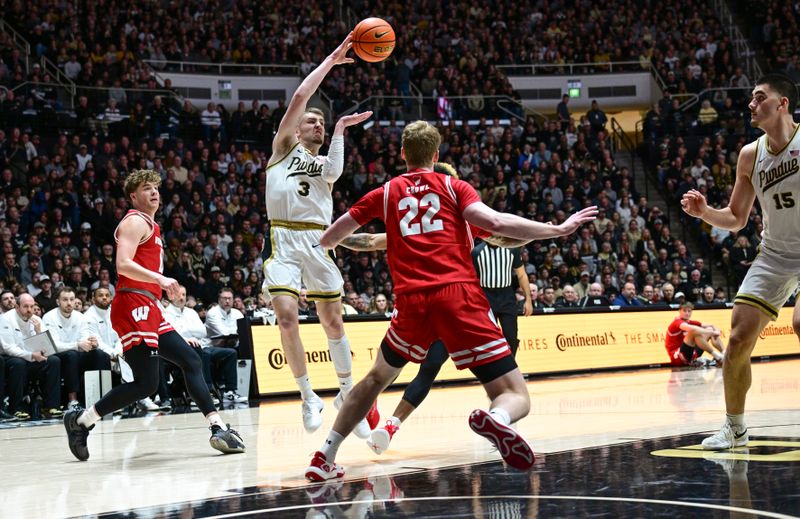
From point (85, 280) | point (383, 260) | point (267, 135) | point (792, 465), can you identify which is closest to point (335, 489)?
point (792, 465)

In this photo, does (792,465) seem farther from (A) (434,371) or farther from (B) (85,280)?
(B) (85,280)

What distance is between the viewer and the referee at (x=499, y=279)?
844 cm

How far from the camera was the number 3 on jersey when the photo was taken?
16.0 feet

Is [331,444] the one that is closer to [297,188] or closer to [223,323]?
[297,188]

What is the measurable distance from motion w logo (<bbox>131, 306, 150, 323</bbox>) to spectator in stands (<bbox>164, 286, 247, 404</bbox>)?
5702mm

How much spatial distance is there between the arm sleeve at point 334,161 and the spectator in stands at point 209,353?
243 inches

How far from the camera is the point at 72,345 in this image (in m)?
11.4

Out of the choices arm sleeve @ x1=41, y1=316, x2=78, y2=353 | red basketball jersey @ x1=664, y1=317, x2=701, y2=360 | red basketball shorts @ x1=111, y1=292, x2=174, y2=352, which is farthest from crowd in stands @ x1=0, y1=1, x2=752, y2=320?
red basketball shorts @ x1=111, y1=292, x2=174, y2=352

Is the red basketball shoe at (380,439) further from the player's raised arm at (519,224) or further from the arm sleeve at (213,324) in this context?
the arm sleeve at (213,324)

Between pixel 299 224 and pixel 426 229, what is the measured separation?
2.26m

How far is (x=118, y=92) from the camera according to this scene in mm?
20953

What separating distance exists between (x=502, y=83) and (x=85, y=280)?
14.5 m

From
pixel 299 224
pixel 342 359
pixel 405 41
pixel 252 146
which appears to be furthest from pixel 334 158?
A: pixel 405 41

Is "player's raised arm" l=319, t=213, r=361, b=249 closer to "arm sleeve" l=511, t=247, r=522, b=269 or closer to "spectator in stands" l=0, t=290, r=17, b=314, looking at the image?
"arm sleeve" l=511, t=247, r=522, b=269
